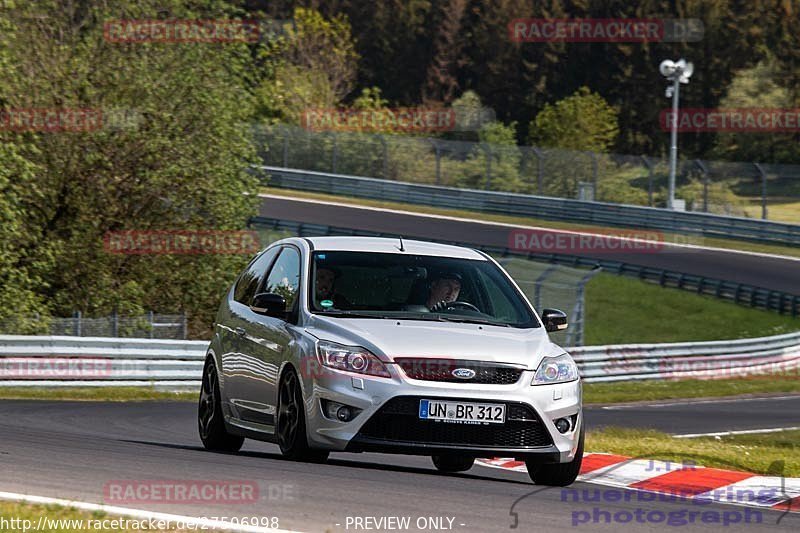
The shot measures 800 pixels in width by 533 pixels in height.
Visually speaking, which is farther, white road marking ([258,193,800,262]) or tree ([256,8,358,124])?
tree ([256,8,358,124])

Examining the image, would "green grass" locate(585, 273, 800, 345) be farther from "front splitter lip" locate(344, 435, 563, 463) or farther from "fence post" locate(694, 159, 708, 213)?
"front splitter lip" locate(344, 435, 563, 463)

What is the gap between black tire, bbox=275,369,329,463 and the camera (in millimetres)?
8953

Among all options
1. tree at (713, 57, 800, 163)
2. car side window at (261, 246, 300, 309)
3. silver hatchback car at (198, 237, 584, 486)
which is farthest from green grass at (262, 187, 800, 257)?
silver hatchback car at (198, 237, 584, 486)

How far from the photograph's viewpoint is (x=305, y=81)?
77.1m

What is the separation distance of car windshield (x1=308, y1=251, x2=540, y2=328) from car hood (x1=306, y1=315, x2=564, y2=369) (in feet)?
0.71

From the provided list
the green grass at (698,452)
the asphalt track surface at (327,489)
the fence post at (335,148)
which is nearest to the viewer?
the asphalt track surface at (327,489)

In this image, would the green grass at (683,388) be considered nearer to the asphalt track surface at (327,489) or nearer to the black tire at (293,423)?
the asphalt track surface at (327,489)

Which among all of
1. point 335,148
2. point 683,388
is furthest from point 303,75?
point 683,388

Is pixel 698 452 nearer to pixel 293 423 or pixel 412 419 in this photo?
pixel 412 419

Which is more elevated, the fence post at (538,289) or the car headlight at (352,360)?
the car headlight at (352,360)

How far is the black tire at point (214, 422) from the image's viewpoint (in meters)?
10.8

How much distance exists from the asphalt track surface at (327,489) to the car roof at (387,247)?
1.48m

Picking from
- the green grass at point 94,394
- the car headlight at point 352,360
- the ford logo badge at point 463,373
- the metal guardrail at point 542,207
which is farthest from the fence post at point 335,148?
the ford logo badge at point 463,373

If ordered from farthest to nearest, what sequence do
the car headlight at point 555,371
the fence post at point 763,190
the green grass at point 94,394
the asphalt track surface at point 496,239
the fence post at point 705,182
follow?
the fence post at point 705,182, the fence post at point 763,190, the asphalt track surface at point 496,239, the green grass at point 94,394, the car headlight at point 555,371
